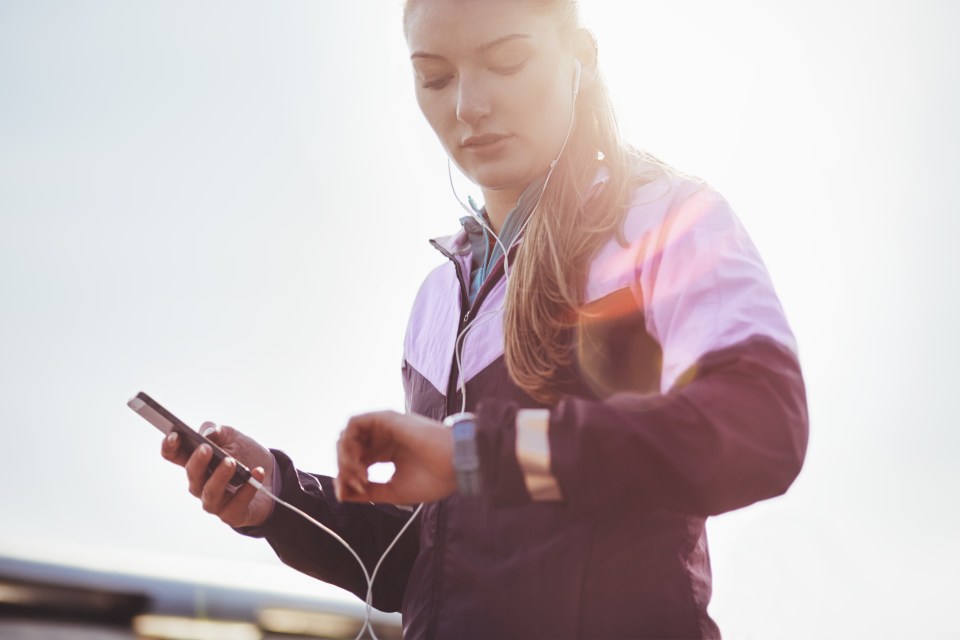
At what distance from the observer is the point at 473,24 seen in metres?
1.72

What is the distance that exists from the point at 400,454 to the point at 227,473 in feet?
2.28

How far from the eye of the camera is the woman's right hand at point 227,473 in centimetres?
168

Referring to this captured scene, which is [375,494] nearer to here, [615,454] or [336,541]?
[615,454]

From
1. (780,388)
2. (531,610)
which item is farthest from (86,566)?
(780,388)

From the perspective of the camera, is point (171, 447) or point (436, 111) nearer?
point (171, 447)

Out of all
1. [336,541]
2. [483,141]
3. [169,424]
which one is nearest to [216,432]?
[169,424]

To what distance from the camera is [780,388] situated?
107 cm

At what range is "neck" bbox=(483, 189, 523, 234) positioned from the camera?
1975 millimetres

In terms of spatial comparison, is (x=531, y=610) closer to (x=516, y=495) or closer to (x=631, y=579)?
(x=631, y=579)

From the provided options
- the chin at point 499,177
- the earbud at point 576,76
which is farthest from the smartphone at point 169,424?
the earbud at point 576,76

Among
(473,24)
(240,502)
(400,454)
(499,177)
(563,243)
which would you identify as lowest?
(240,502)

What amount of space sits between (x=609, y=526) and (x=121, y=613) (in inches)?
111

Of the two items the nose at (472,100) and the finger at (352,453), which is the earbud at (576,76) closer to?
the nose at (472,100)

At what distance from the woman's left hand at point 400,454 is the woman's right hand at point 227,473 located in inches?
25.7
